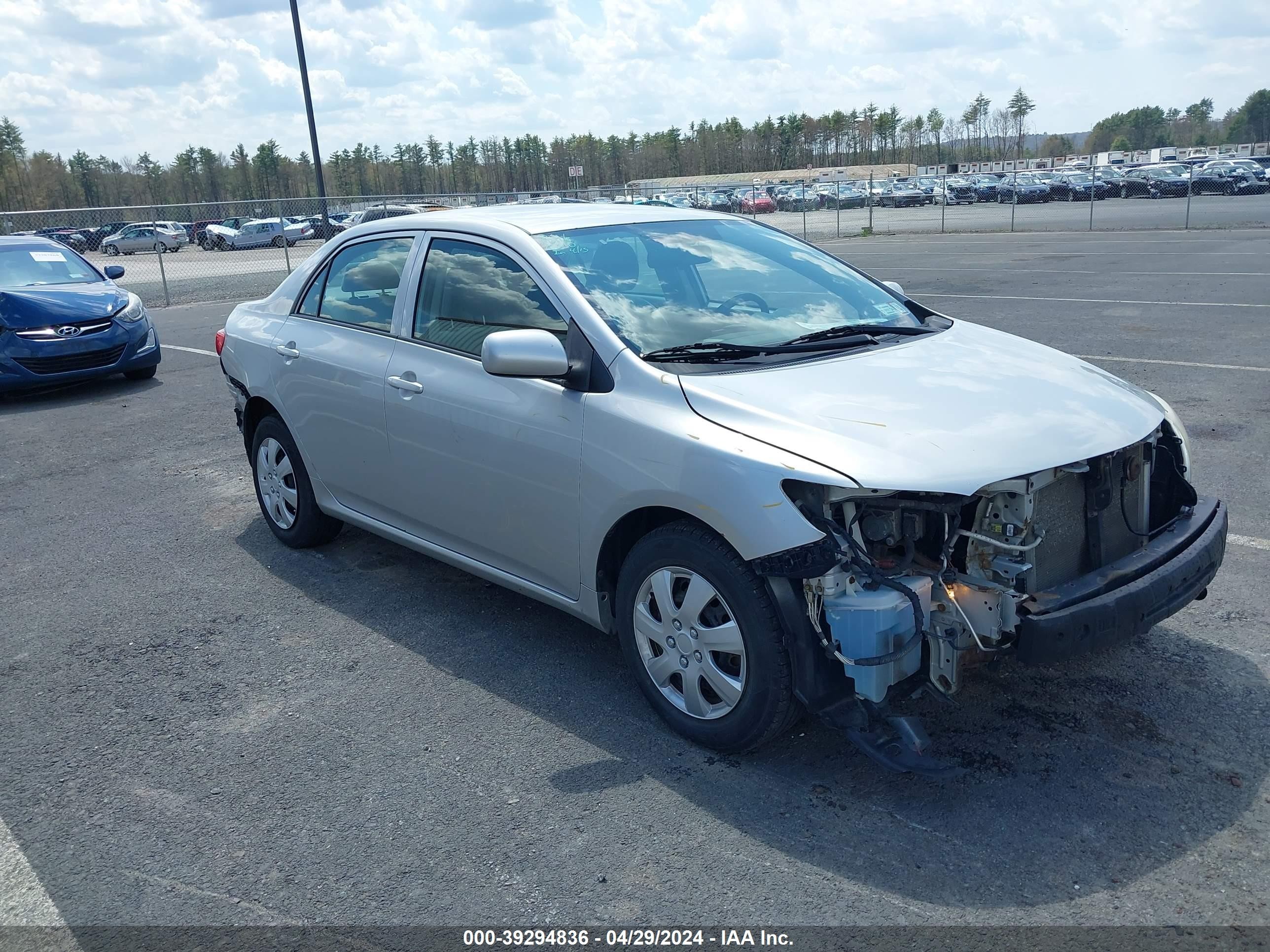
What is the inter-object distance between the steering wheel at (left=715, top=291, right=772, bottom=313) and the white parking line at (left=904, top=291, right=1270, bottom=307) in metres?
9.22

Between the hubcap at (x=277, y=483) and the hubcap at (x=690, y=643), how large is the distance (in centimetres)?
262

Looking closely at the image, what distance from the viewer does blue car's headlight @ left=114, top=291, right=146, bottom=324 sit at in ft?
35.2

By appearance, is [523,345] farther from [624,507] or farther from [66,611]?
[66,611]

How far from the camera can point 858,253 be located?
2580 centimetres

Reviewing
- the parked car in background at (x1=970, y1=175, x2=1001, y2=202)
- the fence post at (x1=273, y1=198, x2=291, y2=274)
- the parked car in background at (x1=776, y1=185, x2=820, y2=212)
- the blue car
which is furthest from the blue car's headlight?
the parked car in background at (x1=970, y1=175, x2=1001, y2=202)

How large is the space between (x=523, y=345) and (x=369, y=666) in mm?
1535

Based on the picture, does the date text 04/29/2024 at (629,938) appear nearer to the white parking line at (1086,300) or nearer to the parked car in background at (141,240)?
the white parking line at (1086,300)

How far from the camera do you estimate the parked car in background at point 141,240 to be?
2502 centimetres

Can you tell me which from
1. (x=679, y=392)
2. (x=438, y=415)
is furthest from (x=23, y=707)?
(x=679, y=392)

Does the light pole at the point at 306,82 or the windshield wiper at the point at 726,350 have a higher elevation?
the light pole at the point at 306,82

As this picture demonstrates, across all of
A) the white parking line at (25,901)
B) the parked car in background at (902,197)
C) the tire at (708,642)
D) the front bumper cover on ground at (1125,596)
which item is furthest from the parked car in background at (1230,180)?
the white parking line at (25,901)

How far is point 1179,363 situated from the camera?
9.23 meters

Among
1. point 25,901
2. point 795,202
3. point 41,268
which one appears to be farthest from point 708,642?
point 795,202

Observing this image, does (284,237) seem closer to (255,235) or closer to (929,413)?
(255,235)
